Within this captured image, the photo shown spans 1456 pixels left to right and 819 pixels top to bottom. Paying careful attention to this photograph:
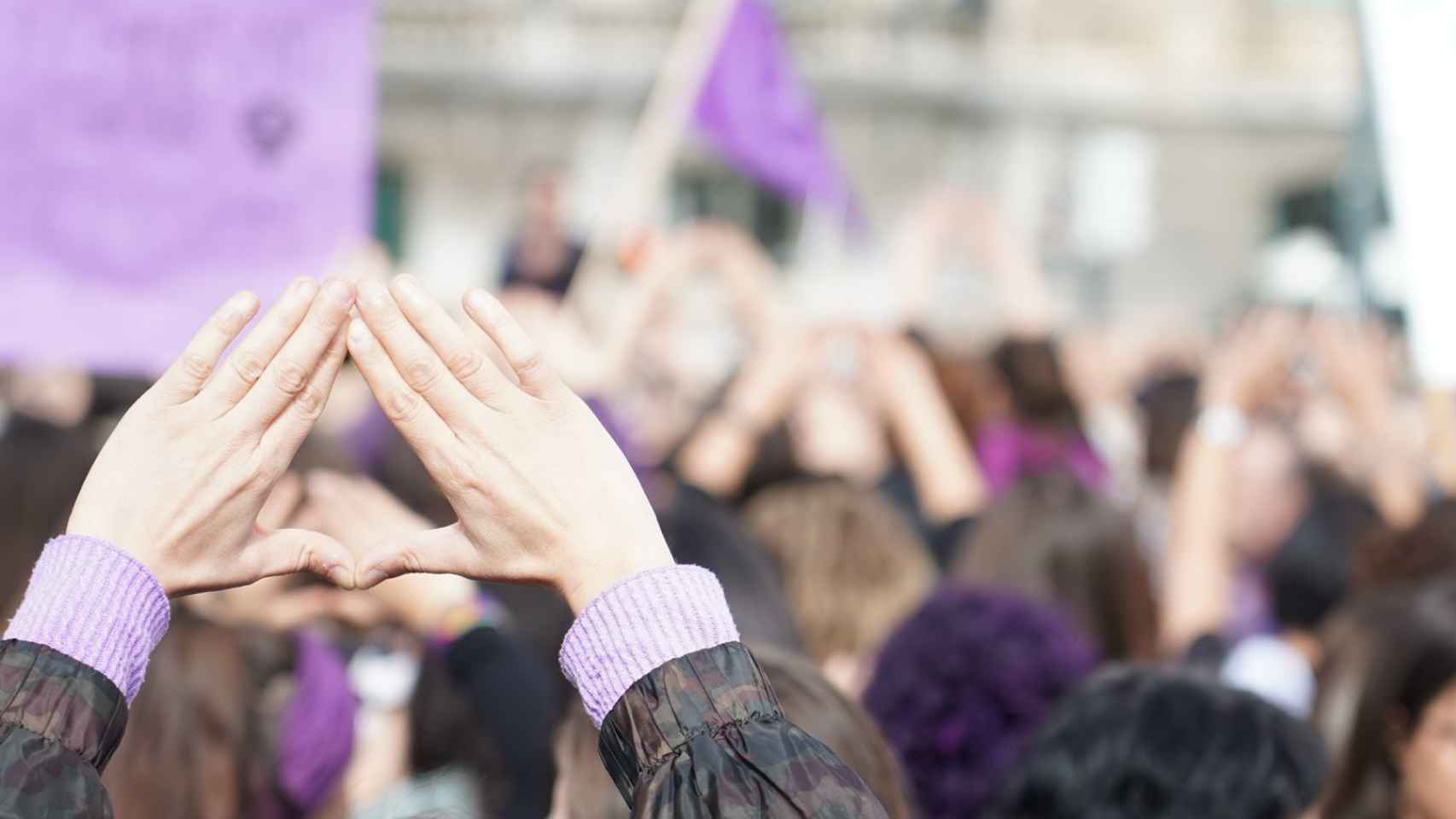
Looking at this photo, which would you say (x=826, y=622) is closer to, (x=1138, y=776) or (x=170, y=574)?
(x=1138, y=776)

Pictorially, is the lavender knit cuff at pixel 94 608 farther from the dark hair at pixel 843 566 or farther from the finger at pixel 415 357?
the dark hair at pixel 843 566

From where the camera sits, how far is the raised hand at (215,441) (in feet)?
4.45

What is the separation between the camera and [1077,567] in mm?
3555

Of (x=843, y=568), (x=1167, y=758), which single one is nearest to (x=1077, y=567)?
(x=843, y=568)

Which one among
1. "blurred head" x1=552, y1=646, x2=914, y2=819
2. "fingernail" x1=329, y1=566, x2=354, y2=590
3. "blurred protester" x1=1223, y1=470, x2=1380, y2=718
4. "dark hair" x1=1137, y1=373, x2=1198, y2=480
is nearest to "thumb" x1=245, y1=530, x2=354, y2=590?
"fingernail" x1=329, y1=566, x2=354, y2=590

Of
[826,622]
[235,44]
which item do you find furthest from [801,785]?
[235,44]

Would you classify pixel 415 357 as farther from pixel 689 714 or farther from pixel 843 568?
pixel 843 568

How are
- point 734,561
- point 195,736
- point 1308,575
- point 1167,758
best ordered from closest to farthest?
1. point 1167,758
2. point 195,736
3. point 734,561
4. point 1308,575

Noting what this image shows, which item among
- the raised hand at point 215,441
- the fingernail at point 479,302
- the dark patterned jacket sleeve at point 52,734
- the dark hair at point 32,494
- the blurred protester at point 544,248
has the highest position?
the fingernail at point 479,302

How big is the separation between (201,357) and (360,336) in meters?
0.12

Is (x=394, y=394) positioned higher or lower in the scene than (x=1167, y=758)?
higher

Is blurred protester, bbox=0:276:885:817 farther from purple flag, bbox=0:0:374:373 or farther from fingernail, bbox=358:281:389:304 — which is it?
purple flag, bbox=0:0:374:373

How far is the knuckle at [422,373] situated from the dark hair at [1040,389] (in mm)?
3128

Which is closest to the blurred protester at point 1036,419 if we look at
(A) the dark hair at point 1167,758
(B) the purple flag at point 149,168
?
(B) the purple flag at point 149,168
